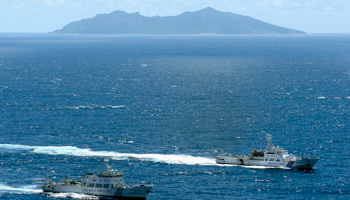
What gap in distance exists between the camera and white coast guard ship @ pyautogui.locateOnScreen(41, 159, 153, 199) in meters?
131

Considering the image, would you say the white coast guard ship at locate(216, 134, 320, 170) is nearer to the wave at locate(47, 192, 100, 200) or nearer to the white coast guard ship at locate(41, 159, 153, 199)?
the white coast guard ship at locate(41, 159, 153, 199)

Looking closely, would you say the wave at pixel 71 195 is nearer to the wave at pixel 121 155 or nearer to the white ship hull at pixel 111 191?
the white ship hull at pixel 111 191

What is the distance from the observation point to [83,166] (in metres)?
154

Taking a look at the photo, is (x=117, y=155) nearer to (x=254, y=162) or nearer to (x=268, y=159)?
(x=254, y=162)

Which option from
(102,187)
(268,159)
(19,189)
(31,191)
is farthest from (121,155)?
(268,159)

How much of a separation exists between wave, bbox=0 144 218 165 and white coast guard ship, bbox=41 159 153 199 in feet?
87.6

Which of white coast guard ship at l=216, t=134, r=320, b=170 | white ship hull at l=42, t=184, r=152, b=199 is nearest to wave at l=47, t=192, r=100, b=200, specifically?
white ship hull at l=42, t=184, r=152, b=199

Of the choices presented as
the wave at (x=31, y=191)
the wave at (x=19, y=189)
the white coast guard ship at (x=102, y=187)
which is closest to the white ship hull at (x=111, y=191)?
the white coast guard ship at (x=102, y=187)

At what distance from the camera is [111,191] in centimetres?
13312

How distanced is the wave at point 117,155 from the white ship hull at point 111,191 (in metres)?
27.5

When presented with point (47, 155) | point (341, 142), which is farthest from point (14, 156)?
point (341, 142)

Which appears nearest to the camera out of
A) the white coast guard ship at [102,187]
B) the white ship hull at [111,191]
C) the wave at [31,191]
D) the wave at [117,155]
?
the white ship hull at [111,191]

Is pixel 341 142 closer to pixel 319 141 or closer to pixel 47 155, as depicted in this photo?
A: pixel 319 141

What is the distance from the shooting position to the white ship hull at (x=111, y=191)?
426 ft
